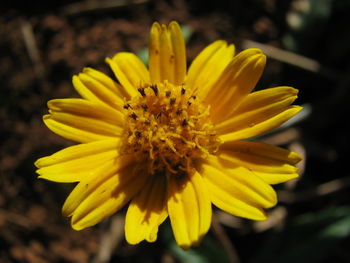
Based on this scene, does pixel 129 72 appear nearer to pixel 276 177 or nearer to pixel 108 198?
pixel 108 198

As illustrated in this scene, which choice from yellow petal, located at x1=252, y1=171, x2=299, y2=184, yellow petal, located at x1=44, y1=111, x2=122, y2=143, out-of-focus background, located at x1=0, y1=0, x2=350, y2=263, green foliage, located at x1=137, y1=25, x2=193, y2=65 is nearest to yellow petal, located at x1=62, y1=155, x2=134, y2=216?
yellow petal, located at x1=44, y1=111, x2=122, y2=143

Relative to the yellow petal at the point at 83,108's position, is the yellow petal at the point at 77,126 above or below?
below

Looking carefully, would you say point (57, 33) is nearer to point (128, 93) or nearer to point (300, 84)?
point (128, 93)

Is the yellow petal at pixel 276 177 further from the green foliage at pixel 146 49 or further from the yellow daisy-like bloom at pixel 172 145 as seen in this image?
the green foliage at pixel 146 49

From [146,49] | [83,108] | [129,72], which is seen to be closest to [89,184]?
[83,108]

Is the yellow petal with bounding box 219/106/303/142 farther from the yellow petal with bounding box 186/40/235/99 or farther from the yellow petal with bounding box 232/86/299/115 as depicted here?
the yellow petal with bounding box 186/40/235/99

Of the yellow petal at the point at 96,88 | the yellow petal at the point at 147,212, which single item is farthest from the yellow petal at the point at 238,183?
the yellow petal at the point at 96,88
